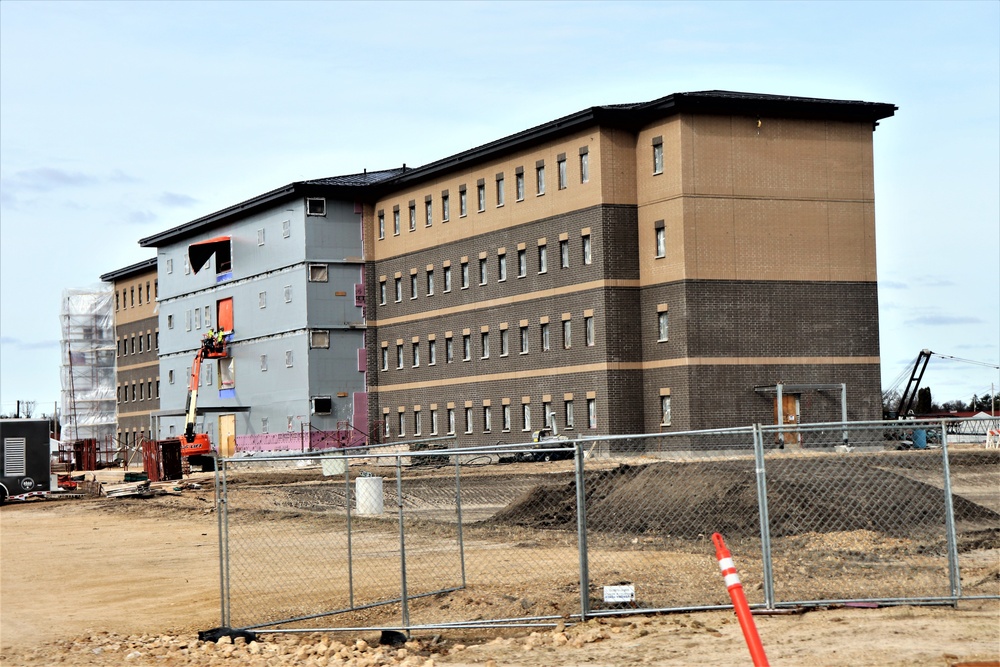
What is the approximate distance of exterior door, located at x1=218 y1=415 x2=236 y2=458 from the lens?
253ft

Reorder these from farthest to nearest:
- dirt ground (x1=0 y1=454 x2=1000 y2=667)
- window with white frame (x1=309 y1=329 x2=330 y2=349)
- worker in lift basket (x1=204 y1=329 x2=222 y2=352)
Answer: worker in lift basket (x1=204 y1=329 x2=222 y2=352)
window with white frame (x1=309 y1=329 x2=330 y2=349)
dirt ground (x1=0 y1=454 x2=1000 y2=667)

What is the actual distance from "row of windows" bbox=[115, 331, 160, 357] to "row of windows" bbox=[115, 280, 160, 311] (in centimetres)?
252

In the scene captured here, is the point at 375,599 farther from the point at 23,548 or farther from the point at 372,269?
the point at 372,269

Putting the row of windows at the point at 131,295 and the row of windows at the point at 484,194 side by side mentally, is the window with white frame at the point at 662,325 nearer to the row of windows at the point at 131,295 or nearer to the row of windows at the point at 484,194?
the row of windows at the point at 484,194

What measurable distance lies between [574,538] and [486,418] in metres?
39.7

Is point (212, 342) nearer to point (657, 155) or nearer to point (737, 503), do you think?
point (657, 155)

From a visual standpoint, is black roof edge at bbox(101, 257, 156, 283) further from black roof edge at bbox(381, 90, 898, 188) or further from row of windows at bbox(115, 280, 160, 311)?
black roof edge at bbox(381, 90, 898, 188)

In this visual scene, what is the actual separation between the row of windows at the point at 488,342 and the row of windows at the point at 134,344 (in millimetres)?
28732

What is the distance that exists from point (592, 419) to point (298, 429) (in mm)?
20968

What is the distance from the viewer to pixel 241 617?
1585 cm

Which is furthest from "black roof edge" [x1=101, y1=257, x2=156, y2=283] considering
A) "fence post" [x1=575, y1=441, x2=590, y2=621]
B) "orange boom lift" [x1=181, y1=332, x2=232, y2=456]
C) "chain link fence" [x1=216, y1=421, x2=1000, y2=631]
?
"fence post" [x1=575, y1=441, x2=590, y2=621]

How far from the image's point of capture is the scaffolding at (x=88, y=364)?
110 meters

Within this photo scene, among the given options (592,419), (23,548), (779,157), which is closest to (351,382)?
(592,419)

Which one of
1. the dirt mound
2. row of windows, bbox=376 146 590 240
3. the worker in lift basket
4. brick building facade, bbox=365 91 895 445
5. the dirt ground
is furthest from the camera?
the worker in lift basket
